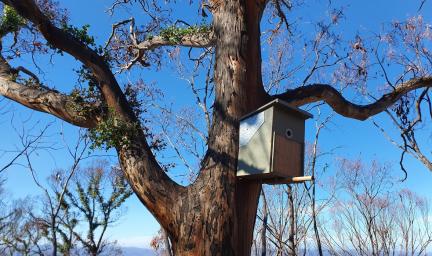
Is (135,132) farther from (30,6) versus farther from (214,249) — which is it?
(30,6)

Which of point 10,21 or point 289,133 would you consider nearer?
point 289,133

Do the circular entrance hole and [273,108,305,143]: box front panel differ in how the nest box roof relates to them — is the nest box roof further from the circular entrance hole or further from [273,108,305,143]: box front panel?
the circular entrance hole

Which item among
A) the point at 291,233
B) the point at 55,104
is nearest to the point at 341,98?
the point at 55,104

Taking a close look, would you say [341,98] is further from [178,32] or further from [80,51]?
[80,51]

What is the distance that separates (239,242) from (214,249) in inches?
8.8

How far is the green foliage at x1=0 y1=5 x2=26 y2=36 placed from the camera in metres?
4.05

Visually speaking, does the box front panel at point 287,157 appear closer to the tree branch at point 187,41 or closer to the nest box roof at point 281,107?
the nest box roof at point 281,107

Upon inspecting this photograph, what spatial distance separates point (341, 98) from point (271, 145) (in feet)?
3.81

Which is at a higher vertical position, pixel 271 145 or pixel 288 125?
pixel 288 125

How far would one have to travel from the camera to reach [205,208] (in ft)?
8.38

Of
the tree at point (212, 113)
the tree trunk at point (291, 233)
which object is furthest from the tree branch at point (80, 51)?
the tree trunk at point (291, 233)

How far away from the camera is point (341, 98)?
3.65m

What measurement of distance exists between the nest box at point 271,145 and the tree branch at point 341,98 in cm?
33

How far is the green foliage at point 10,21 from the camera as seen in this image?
4.05m
